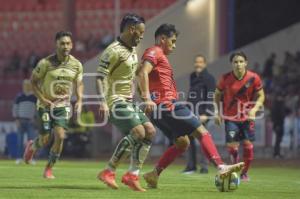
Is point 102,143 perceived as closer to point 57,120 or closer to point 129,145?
point 57,120

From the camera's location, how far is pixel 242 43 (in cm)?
3575

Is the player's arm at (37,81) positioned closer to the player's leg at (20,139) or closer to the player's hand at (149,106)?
the player's hand at (149,106)

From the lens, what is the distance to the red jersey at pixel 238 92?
1605cm

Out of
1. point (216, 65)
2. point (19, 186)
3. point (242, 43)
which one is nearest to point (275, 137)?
point (216, 65)

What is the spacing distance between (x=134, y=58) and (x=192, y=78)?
6100 mm

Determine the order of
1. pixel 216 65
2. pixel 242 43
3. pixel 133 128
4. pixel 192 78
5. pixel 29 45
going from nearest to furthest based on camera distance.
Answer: pixel 133 128, pixel 192 78, pixel 216 65, pixel 242 43, pixel 29 45

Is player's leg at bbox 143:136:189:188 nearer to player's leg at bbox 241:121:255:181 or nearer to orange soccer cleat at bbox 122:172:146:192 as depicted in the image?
orange soccer cleat at bbox 122:172:146:192

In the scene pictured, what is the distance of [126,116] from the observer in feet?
41.2

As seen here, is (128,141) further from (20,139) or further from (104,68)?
(20,139)

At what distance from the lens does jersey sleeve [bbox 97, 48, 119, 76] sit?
12523 millimetres

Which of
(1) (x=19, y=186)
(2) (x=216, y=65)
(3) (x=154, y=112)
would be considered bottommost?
(1) (x=19, y=186)

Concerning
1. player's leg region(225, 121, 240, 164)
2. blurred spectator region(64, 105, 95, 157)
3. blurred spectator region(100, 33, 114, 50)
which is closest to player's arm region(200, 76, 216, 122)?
player's leg region(225, 121, 240, 164)

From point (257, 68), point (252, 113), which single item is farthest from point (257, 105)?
point (257, 68)

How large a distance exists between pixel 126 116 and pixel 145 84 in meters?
0.49
